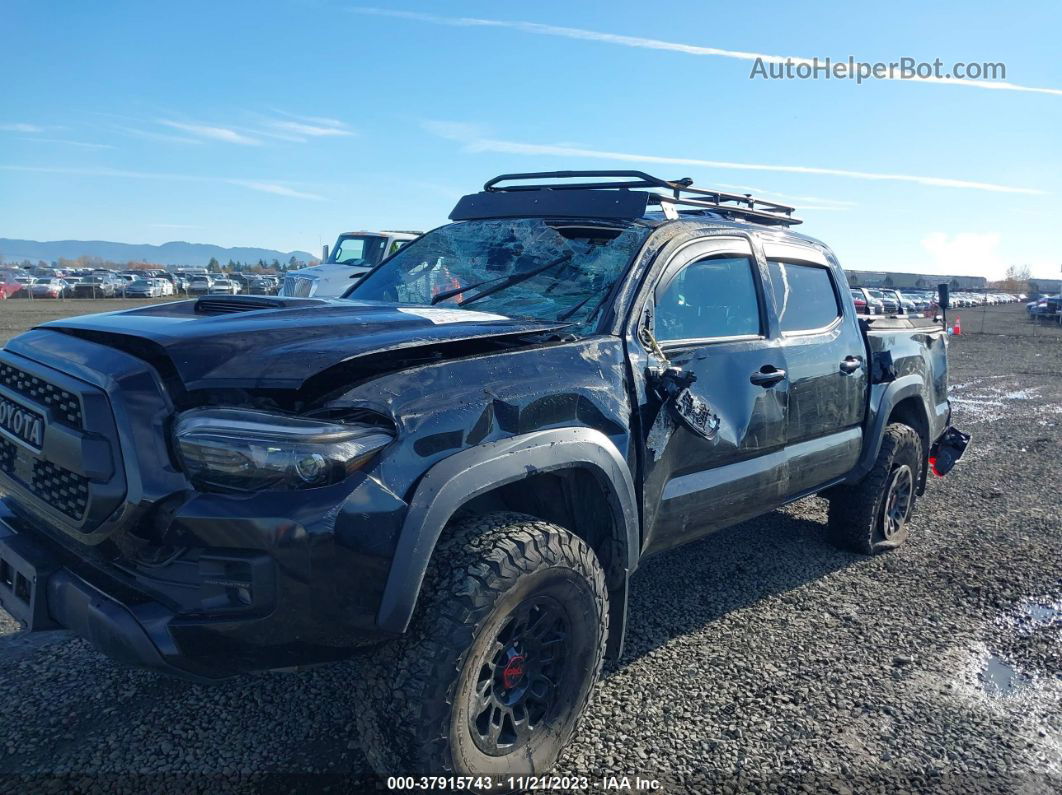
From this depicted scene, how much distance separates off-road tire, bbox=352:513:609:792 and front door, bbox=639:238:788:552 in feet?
2.19

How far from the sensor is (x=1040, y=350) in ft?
77.7

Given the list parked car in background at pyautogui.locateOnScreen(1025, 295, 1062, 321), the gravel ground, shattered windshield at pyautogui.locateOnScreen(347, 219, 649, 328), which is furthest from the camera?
parked car in background at pyautogui.locateOnScreen(1025, 295, 1062, 321)

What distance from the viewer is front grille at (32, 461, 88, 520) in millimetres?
2330

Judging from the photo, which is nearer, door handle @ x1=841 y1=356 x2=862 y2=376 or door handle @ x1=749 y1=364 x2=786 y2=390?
door handle @ x1=749 y1=364 x2=786 y2=390

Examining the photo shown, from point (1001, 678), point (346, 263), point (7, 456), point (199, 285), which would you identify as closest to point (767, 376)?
point (1001, 678)

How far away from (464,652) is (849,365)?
304 cm

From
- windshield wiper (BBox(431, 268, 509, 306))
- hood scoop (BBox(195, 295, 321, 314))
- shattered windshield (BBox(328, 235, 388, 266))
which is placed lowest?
hood scoop (BBox(195, 295, 321, 314))

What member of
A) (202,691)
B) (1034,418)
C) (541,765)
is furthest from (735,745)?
(1034,418)

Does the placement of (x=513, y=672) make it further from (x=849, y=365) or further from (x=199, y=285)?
(x=199, y=285)

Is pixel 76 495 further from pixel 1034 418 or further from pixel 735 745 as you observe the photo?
pixel 1034 418

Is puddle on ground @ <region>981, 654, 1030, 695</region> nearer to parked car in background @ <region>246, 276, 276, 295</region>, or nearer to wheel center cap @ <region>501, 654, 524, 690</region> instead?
wheel center cap @ <region>501, 654, 524, 690</region>

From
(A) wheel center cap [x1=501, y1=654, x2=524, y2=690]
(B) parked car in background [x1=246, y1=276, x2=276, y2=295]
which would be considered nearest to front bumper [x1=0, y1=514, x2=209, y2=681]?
(A) wheel center cap [x1=501, y1=654, x2=524, y2=690]

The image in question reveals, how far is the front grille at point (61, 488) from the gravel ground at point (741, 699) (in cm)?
95

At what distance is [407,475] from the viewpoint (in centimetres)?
230
